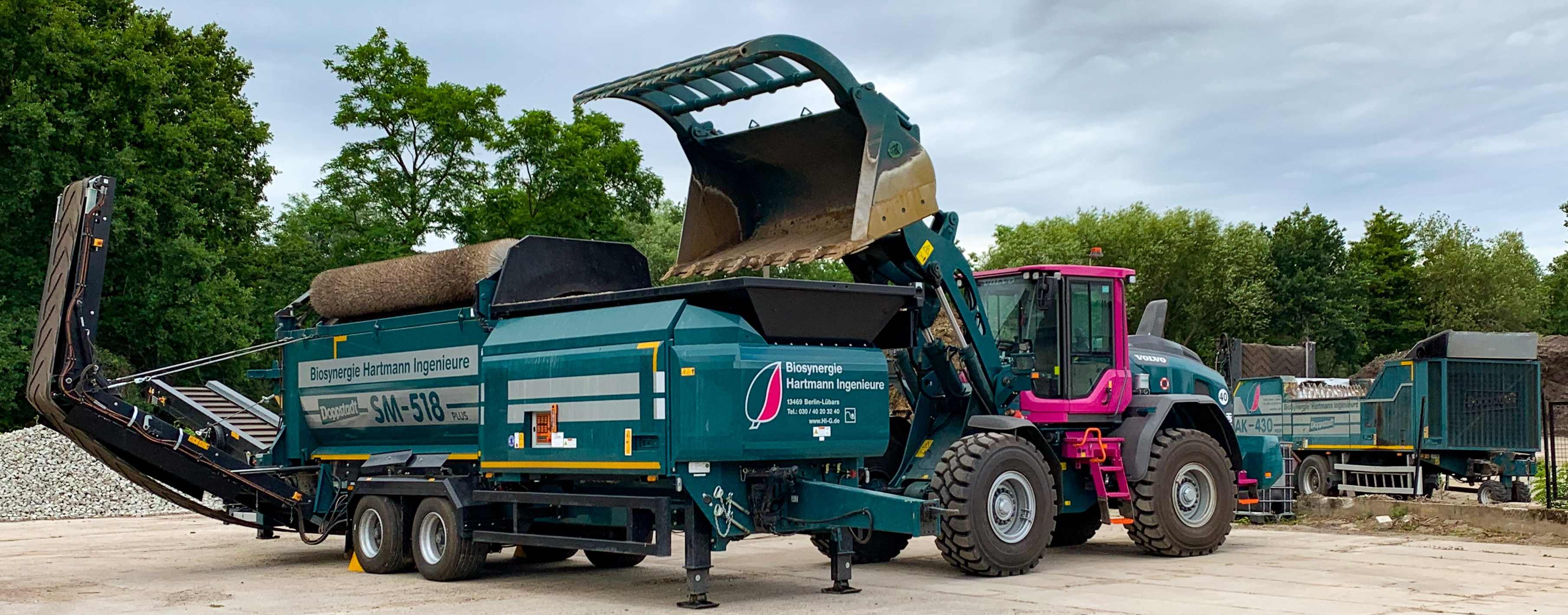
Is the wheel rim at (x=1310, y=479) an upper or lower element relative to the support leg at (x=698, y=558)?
lower

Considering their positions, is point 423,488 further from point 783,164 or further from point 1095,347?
point 1095,347

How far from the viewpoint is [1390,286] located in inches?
2530

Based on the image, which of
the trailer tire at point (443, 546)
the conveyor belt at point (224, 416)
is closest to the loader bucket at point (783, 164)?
the trailer tire at point (443, 546)

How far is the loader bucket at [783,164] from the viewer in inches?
447

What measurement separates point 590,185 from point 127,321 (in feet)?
41.0

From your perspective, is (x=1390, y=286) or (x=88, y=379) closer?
(x=88, y=379)

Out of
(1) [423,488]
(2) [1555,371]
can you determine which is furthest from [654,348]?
(2) [1555,371]

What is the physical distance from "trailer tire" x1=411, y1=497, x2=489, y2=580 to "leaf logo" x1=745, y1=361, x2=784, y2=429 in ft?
10.7

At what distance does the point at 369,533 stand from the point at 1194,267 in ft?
156

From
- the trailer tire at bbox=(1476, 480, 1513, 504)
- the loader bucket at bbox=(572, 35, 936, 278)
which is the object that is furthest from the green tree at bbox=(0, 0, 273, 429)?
the trailer tire at bbox=(1476, 480, 1513, 504)

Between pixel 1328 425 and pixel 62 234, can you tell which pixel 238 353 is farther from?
pixel 1328 425

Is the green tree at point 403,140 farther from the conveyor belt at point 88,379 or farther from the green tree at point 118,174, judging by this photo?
the conveyor belt at point 88,379

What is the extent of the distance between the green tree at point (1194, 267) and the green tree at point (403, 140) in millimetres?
26337

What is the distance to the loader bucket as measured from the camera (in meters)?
11.4
